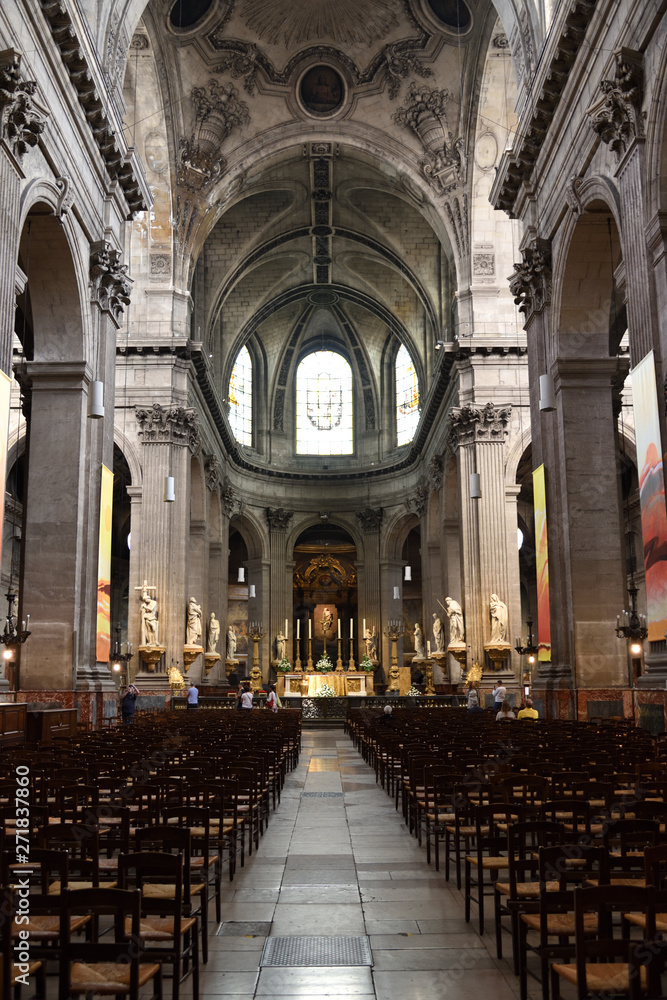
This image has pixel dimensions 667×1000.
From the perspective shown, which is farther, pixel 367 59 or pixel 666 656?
pixel 367 59

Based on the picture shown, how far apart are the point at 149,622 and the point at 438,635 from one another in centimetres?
1273

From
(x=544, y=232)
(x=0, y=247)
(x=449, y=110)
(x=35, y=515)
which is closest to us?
(x=0, y=247)

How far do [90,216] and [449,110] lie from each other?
65.6ft

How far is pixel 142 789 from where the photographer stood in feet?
24.9

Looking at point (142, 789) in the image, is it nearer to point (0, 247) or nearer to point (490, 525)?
point (0, 247)

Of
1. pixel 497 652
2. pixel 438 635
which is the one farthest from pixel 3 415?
pixel 438 635

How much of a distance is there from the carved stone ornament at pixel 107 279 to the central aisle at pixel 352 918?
13.4 metres

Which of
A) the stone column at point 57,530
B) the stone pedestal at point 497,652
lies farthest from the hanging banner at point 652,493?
the stone pedestal at point 497,652

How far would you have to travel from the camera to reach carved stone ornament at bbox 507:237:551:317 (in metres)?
21.8

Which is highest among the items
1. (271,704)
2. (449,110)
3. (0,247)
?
(449,110)

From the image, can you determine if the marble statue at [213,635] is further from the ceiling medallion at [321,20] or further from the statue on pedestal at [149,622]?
the ceiling medallion at [321,20]

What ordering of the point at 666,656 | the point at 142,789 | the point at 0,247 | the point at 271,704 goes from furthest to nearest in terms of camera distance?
the point at 271,704, the point at 0,247, the point at 666,656, the point at 142,789

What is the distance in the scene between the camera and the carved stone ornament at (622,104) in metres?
15.1

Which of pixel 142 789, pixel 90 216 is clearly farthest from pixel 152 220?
pixel 142 789
